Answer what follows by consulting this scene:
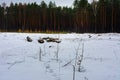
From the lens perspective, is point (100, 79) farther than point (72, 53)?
No

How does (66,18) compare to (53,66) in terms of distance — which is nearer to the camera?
(53,66)

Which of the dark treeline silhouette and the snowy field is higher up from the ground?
the dark treeline silhouette

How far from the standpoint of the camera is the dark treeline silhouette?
43.4 meters

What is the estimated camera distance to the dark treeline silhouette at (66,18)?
43375 mm

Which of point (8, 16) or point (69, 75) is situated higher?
point (8, 16)

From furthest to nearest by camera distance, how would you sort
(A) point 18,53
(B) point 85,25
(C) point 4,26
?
(C) point 4,26 → (B) point 85,25 → (A) point 18,53

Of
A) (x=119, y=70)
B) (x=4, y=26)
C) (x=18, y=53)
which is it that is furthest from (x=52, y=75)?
(x=4, y=26)

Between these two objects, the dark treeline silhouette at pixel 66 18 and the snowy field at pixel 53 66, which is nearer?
the snowy field at pixel 53 66

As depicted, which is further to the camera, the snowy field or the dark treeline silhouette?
the dark treeline silhouette

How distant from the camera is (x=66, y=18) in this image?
6206 cm

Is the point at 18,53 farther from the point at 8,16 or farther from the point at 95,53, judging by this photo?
the point at 8,16

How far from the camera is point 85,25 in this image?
5084 centimetres

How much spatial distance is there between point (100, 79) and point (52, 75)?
903mm

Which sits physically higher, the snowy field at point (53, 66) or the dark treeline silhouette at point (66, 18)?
the dark treeline silhouette at point (66, 18)
